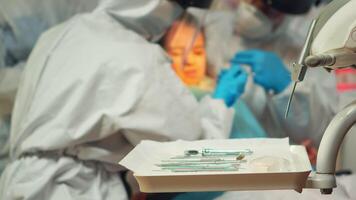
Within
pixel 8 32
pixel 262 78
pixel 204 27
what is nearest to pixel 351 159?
pixel 262 78

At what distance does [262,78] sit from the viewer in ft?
4.83

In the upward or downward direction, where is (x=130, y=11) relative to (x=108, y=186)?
upward

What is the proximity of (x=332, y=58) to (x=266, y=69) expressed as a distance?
0.93 meters

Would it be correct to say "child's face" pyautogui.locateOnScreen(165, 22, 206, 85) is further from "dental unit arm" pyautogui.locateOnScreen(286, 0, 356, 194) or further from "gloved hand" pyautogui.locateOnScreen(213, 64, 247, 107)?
"dental unit arm" pyautogui.locateOnScreen(286, 0, 356, 194)

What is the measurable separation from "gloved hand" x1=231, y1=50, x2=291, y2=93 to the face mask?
0.45 ft

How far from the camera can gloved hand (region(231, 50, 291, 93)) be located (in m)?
1.47

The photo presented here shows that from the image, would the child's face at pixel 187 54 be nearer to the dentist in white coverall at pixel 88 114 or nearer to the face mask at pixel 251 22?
the face mask at pixel 251 22

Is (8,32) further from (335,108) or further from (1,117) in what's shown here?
(335,108)

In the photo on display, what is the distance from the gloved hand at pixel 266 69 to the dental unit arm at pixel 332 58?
0.89 m

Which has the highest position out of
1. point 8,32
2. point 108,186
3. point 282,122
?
point 8,32

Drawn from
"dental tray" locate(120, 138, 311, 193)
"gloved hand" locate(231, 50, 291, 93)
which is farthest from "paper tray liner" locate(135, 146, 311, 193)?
"gloved hand" locate(231, 50, 291, 93)

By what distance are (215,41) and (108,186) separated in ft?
2.70

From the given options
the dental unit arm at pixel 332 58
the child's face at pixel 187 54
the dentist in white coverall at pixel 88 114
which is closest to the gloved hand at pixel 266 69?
the child's face at pixel 187 54

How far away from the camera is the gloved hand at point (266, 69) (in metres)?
1.47
